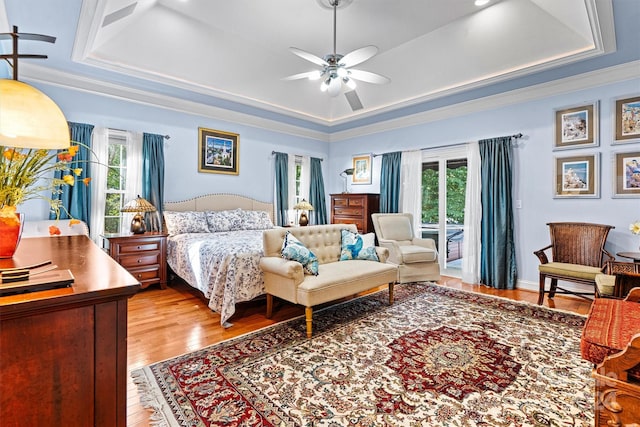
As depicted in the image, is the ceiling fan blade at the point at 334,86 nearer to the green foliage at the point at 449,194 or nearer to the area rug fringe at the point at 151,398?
the green foliage at the point at 449,194

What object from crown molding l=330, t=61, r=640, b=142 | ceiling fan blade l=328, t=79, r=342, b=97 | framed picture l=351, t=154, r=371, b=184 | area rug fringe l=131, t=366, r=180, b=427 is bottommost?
area rug fringe l=131, t=366, r=180, b=427

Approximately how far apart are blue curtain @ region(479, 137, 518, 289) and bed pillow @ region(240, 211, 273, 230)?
3452 mm

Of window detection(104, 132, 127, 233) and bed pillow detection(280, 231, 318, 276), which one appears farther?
window detection(104, 132, 127, 233)

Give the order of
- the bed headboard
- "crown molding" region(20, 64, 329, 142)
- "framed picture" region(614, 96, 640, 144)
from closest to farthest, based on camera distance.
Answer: "framed picture" region(614, 96, 640, 144) → "crown molding" region(20, 64, 329, 142) → the bed headboard

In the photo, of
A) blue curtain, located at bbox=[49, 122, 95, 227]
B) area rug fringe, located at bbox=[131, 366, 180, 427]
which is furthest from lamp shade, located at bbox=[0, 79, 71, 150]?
blue curtain, located at bbox=[49, 122, 95, 227]

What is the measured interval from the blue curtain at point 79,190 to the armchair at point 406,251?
4047mm

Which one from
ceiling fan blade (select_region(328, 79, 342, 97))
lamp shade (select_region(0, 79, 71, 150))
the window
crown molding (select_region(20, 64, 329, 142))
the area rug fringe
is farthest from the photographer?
the window

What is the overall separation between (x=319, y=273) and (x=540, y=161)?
3493 millimetres

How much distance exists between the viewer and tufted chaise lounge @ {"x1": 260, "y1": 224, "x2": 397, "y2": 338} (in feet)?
9.42

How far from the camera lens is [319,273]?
317cm

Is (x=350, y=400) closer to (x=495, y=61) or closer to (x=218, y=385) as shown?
(x=218, y=385)

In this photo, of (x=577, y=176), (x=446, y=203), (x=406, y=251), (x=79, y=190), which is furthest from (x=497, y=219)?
(x=79, y=190)

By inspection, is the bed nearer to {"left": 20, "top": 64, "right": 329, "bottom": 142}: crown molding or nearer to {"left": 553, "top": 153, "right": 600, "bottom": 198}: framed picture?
{"left": 20, "top": 64, "right": 329, "bottom": 142}: crown molding

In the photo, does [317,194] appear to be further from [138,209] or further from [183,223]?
[138,209]
